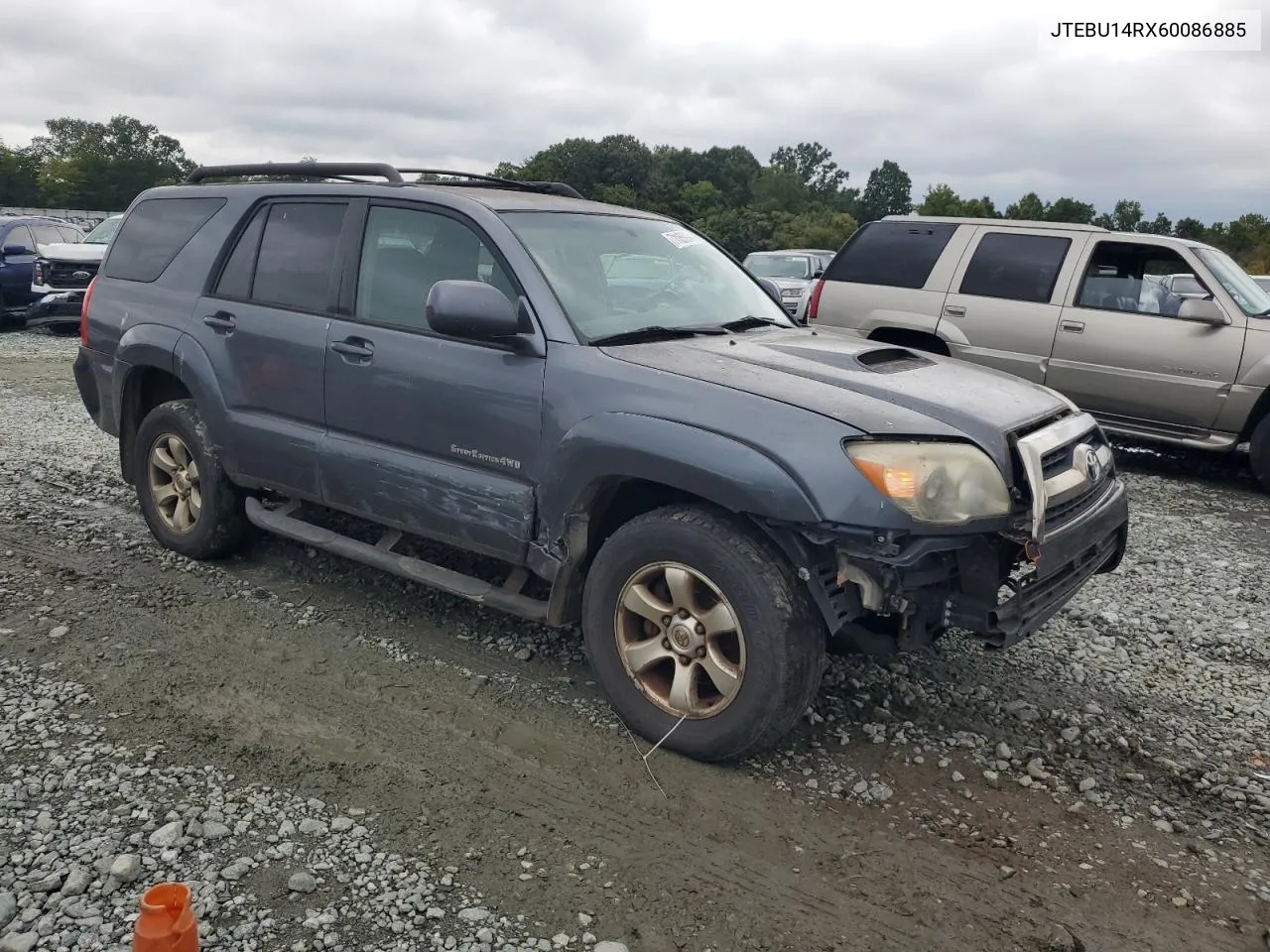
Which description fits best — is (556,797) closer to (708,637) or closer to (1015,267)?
(708,637)

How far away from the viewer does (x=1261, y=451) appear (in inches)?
291

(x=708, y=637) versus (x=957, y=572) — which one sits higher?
(x=957, y=572)

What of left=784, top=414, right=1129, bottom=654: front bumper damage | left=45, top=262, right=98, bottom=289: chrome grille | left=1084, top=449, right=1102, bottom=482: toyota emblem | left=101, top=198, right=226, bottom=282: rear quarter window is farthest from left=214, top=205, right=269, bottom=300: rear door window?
left=45, top=262, right=98, bottom=289: chrome grille

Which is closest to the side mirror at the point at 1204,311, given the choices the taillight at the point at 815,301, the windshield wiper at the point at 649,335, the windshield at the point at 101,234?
the taillight at the point at 815,301

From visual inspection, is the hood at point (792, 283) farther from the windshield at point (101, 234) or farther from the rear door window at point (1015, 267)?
the windshield at point (101, 234)

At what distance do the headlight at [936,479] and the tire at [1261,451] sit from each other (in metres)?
5.54

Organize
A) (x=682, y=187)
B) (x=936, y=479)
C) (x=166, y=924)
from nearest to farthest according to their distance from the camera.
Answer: (x=166, y=924) → (x=936, y=479) → (x=682, y=187)

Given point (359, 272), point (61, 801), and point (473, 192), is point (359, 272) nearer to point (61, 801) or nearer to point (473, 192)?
point (473, 192)

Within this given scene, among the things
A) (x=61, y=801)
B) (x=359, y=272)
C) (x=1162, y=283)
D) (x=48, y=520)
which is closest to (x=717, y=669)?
(x=61, y=801)

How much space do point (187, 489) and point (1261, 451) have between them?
24.1 feet

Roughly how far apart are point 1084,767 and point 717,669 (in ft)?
4.42

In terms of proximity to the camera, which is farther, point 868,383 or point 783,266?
point 783,266

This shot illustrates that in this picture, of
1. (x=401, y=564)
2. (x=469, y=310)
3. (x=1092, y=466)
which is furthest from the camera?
(x=401, y=564)

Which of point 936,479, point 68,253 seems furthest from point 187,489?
point 68,253
